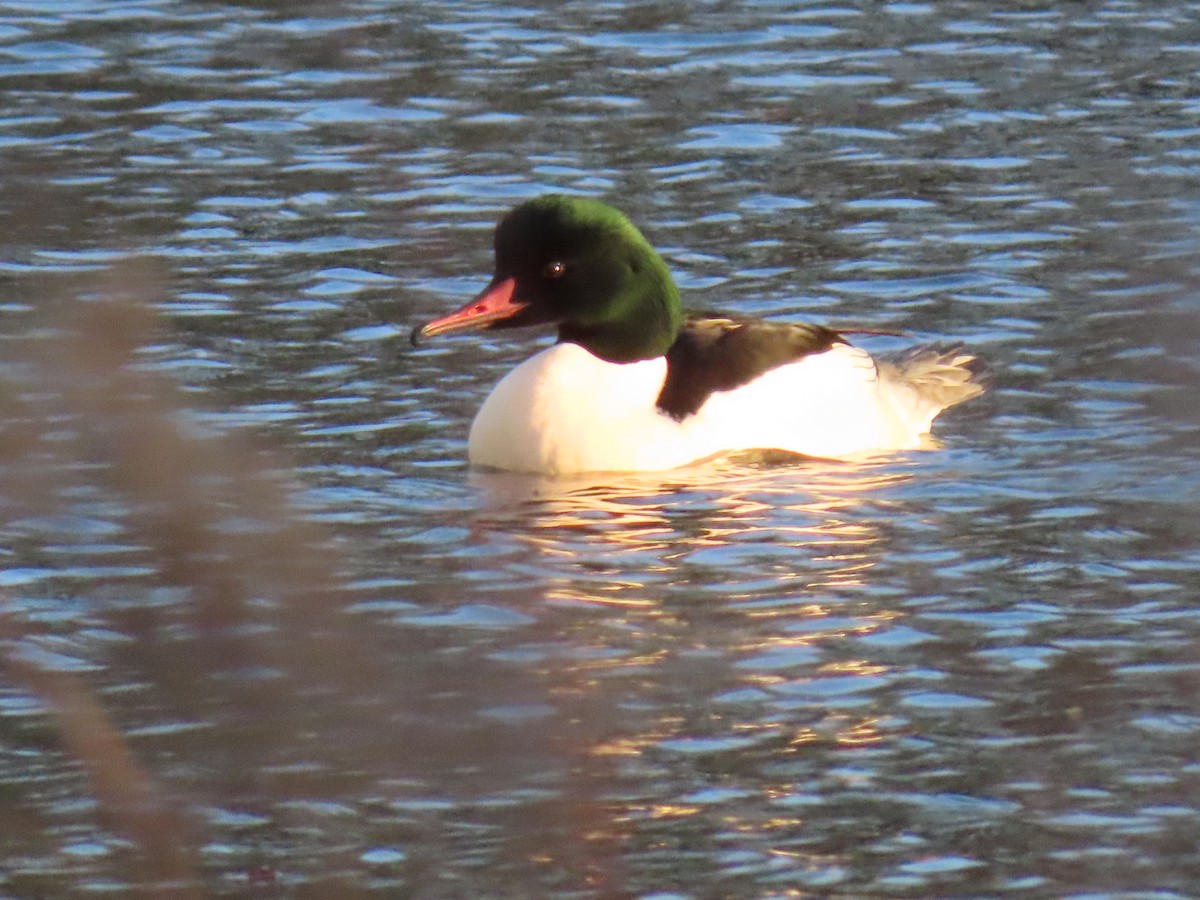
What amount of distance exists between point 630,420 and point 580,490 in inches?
15.9

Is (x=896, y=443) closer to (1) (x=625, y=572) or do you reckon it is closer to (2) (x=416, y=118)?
(1) (x=625, y=572)

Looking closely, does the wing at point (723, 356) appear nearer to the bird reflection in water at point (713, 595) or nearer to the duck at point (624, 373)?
the duck at point (624, 373)

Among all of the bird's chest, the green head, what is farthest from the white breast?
the green head

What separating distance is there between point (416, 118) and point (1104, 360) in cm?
578

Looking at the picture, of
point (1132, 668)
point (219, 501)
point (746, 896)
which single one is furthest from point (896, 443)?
point (219, 501)

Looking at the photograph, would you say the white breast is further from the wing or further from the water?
the water

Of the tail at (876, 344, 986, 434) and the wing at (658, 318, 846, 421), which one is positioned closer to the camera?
the wing at (658, 318, 846, 421)

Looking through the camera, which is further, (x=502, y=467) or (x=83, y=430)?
(x=502, y=467)

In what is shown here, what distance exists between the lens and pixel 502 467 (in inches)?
425

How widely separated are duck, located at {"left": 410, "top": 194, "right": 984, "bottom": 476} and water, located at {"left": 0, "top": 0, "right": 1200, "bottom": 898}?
0.64 ft

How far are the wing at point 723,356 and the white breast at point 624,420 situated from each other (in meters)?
0.04

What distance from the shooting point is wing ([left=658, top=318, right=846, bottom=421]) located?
10859 millimetres

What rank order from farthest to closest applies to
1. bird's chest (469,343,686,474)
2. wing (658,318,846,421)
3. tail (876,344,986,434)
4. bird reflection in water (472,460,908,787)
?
tail (876,344,986,434) < wing (658,318,846,421) < bird's chest (469,343,686,474) < bird reflection in water (472,460,908,787)

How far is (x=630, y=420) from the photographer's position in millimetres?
10758
